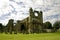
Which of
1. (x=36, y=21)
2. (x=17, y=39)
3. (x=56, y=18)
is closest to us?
(x=17, y=39)

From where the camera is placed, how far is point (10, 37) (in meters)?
5.68

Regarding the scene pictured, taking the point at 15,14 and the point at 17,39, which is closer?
the point at 17,39

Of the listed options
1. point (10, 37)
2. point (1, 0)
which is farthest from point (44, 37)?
point (1, 0)

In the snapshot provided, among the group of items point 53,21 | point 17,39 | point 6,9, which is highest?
point 6,9

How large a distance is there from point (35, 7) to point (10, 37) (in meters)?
1.49

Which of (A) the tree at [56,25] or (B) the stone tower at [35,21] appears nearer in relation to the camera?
(A) the tree at [56,25]

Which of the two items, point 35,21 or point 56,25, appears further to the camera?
point 35,21

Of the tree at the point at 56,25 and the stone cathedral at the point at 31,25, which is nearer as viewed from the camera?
the tree at the point at 56,25

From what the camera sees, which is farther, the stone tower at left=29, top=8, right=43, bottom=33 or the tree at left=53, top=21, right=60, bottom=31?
the stone tower at left=29, top=8, right=43, bottom=33

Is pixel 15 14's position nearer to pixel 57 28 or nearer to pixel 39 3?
pixel 39 3

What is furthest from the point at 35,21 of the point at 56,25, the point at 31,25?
the point at 56,25

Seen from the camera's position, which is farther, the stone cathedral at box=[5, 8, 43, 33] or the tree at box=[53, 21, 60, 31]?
the stone cathedral at box=[5, 8, 43, 33]

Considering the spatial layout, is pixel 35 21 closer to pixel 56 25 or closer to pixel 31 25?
pixel 31 25

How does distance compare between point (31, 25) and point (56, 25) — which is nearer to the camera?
point (56, 25)
